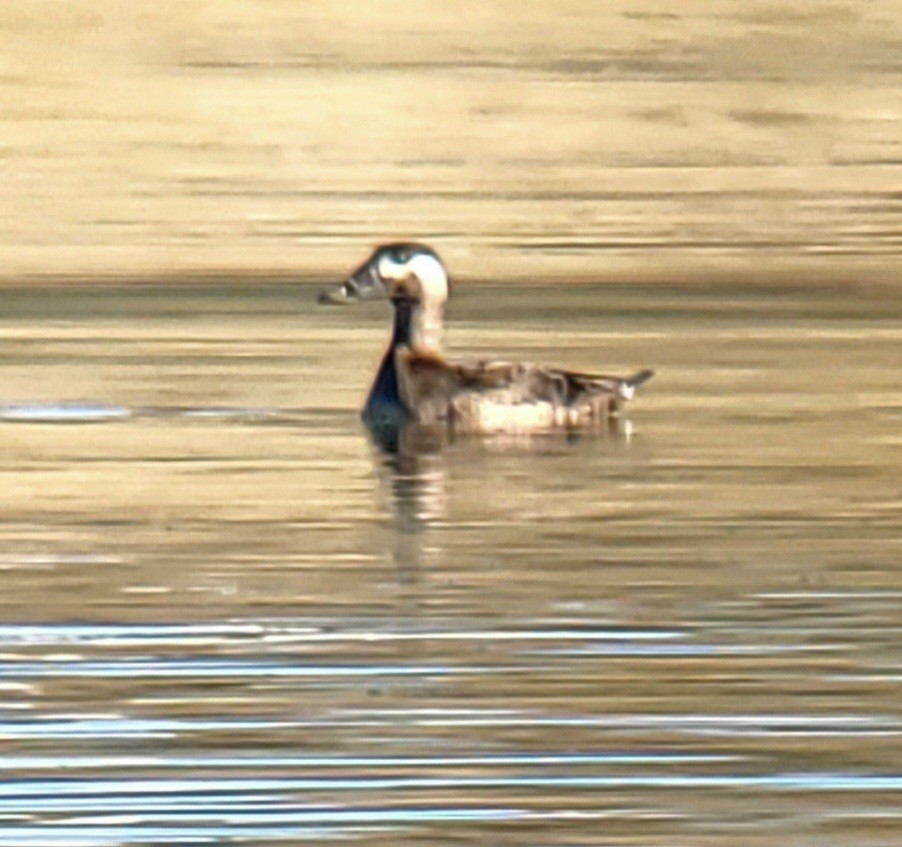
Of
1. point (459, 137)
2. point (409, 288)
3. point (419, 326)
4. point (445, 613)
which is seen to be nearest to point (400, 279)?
point (409, 288)

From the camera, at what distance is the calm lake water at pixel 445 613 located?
8.55m

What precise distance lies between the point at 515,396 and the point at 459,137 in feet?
69.6

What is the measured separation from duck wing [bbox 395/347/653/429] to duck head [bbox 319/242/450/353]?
90 centimetres

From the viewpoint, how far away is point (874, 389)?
58.3 ft

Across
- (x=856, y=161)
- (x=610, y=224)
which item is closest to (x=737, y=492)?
(x=610, y=224)

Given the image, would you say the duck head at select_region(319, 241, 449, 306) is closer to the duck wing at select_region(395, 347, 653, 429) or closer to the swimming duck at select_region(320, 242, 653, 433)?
the swimming duck at select_region(320, 242, 653, 433)

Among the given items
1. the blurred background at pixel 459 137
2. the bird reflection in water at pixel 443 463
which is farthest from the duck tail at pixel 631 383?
the blurred background at pixel 459 137

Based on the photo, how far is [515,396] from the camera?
16.6 meters

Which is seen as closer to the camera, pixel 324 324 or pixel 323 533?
pixel 323 533

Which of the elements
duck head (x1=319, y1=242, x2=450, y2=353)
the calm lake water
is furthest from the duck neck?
Result: the calm lake water

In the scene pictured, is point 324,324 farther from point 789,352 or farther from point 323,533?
point 323,533

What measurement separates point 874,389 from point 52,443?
3.82 metres

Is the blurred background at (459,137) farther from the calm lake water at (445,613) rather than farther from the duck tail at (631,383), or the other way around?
the calm lake water at (445,613)

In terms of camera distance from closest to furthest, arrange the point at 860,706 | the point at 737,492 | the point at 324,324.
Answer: the point at 860,706, the point at 737,492, the point at 324,324
